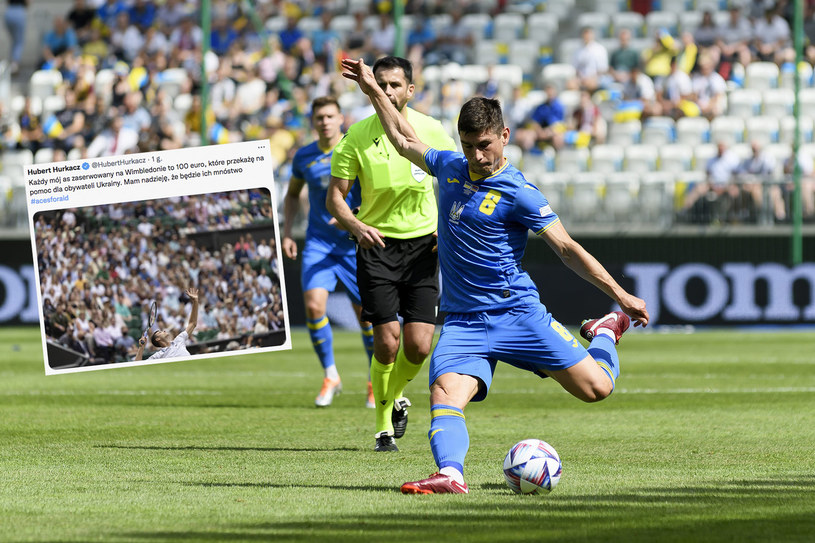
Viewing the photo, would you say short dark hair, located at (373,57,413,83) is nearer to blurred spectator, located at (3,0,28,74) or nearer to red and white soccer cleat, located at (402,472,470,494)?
red and white soccer cleat, located at (402,472,470,494)

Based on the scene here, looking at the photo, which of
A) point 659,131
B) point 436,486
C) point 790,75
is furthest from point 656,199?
point 436,486

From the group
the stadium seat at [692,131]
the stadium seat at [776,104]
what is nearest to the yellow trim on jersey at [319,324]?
the stadium seat at [692,131]

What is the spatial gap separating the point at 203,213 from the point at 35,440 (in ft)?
5.86

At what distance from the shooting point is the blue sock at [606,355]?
7.01 meters

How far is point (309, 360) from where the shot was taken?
17.0 meters

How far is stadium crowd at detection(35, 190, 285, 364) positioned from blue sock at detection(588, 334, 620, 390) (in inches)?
89.1

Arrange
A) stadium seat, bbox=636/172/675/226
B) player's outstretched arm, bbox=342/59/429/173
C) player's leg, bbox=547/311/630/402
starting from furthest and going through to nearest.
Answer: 1. stadium seat, bbox=636/172/675/226
2. player's outstretched arm, bbox=342/59/429/173
3. player's leg, bbox=547/311/630/402

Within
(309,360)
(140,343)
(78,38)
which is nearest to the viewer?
(140,343)

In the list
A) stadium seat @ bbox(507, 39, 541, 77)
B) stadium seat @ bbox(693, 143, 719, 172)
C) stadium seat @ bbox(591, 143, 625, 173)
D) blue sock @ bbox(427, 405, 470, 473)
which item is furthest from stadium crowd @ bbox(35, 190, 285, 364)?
stadium seat @ bbox(507, 39, 541, 77)

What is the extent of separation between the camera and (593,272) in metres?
6.50

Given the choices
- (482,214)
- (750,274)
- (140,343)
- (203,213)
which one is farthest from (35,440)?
(750,274)

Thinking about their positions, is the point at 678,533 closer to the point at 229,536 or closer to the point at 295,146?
the point at 229,536

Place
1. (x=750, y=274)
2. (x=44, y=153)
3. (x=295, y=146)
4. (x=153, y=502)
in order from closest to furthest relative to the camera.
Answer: (x=153, y=502) < (x=750, y=274) < (x=295, y=146) < (x=44, y=153)

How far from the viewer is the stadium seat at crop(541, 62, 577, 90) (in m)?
25.8
